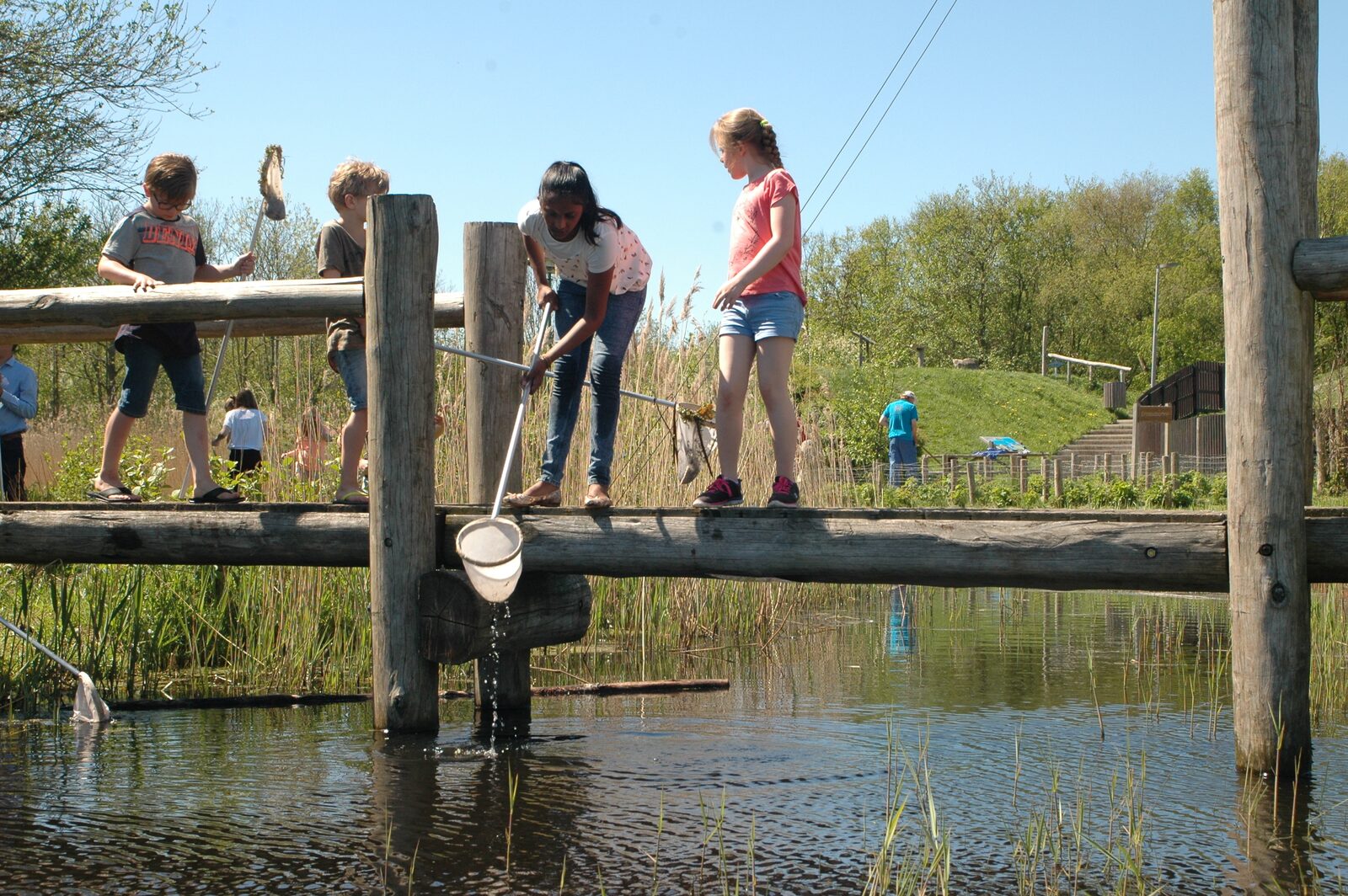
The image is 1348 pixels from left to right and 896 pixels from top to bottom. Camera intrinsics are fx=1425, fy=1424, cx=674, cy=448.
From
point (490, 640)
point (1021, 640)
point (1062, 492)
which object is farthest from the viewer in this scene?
point (1062, 492)

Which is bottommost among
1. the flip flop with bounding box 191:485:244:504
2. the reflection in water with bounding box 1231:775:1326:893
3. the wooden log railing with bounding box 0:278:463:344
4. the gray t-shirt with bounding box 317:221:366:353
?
the reflection in water with bounding box 1231:775:1326:893

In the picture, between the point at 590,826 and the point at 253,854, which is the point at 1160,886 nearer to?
the point at 590,826

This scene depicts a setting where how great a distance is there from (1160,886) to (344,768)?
2483mm

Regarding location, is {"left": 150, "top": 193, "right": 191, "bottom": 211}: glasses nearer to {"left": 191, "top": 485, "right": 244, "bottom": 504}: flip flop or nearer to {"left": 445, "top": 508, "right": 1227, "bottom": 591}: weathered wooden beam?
{"left": 191, "top": 485, "right": 244, "bottom": 504}: flip flop

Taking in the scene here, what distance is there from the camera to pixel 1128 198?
58875 mm

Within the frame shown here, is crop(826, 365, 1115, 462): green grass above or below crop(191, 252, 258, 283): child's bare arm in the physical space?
above

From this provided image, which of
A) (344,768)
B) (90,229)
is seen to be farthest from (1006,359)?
(344,768)

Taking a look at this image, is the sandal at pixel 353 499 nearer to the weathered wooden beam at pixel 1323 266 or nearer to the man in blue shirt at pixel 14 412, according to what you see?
the weathered wooden beam at pixel 1323 266

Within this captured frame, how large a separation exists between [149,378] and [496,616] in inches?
66.1

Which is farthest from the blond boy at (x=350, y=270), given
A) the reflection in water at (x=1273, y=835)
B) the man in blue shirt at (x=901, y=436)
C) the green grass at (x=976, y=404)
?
the green grass at (x=976, y=404)

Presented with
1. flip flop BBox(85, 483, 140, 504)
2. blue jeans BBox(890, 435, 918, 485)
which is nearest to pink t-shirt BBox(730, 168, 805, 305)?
flip flop BBox(85, 483, 140, 504)

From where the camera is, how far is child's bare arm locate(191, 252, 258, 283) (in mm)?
5535

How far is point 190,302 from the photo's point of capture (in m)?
5.07

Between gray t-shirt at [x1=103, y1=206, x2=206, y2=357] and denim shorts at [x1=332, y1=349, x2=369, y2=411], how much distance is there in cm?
60
